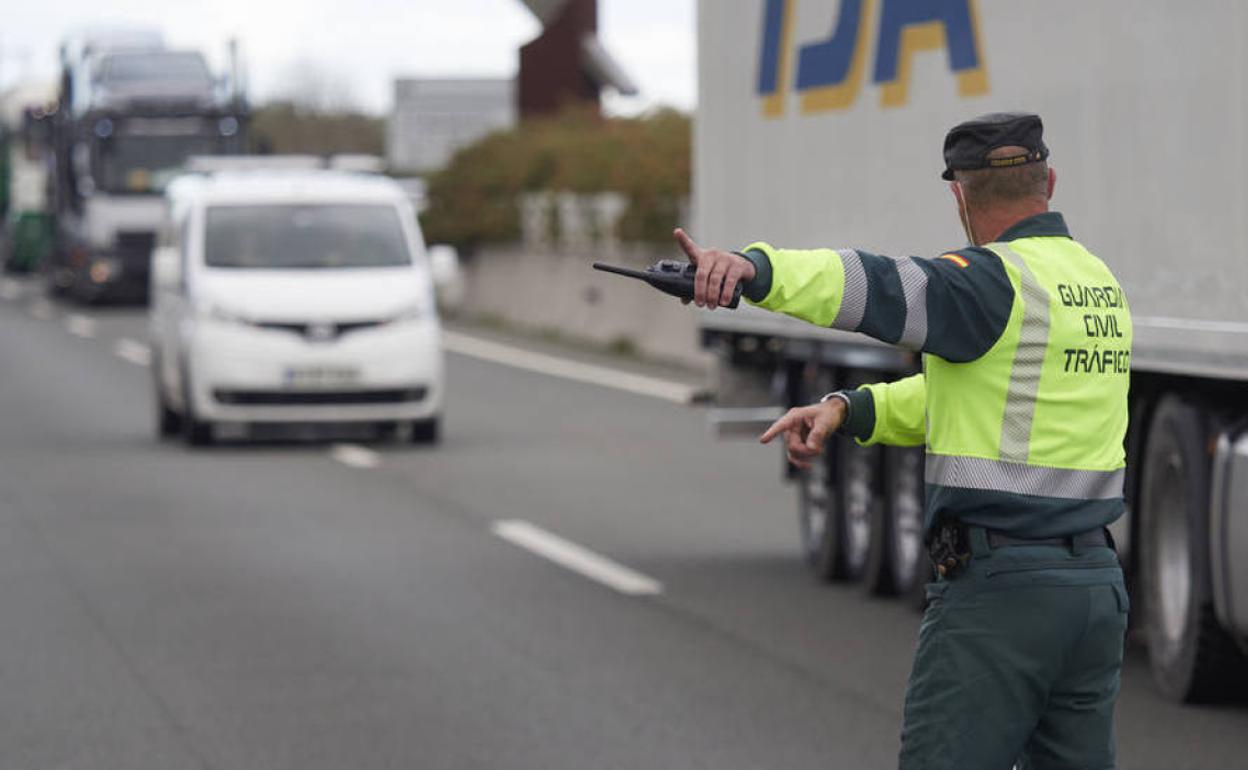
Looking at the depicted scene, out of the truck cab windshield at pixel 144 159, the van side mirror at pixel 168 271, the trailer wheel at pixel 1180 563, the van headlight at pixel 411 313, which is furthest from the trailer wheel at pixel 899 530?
the truck cab windshield at pixel 144 159

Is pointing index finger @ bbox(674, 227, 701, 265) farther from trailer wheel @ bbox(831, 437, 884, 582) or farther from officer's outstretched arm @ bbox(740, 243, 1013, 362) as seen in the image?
trailer wheel @ bbox(831, 437, 884, 582)

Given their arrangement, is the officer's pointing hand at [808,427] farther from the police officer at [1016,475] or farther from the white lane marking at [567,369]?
the white lane marking at [567,369]

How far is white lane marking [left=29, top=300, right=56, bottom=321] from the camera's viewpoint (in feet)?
147

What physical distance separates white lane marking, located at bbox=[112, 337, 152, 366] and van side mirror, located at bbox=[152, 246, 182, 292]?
9.07m

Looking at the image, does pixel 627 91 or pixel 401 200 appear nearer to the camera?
pixel 627 91

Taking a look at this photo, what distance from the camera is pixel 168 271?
73.3 ft

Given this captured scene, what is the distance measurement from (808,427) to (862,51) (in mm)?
6873

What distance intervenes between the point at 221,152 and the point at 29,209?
17.1 metres

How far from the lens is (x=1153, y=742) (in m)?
8.95

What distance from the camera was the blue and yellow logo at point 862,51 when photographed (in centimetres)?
1125

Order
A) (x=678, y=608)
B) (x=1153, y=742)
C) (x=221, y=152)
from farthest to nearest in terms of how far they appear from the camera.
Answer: (x=221, y=152) → (x=678, y=608) → (x=1153, y=742)

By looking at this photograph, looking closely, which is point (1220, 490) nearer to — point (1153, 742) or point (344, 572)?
point (1153, 742)

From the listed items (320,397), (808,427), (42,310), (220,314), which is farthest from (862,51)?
(42,310)

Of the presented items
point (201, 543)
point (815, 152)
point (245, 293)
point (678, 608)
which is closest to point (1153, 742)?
point (678, 608)
